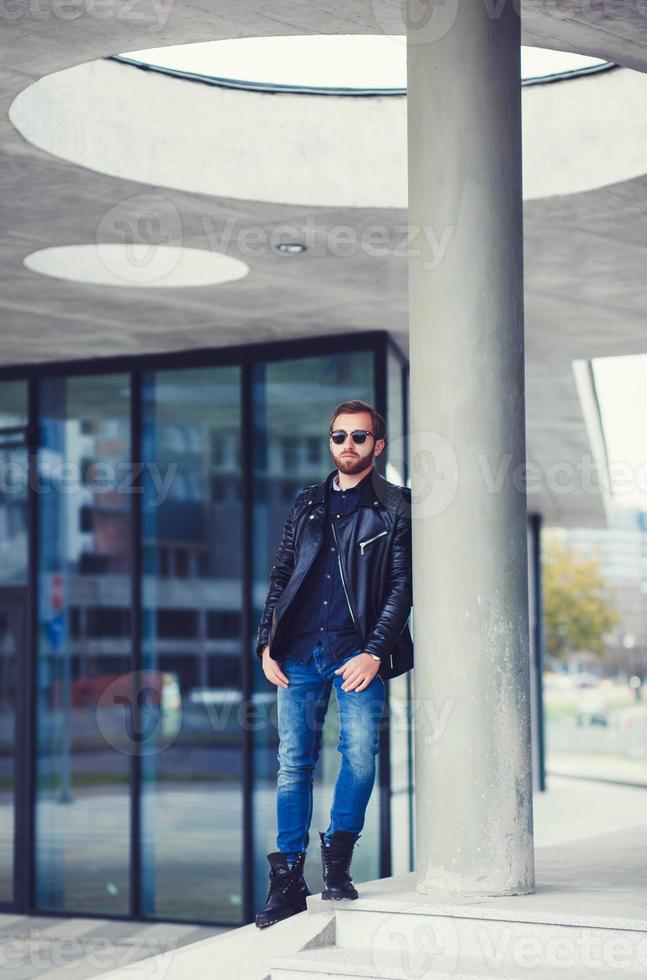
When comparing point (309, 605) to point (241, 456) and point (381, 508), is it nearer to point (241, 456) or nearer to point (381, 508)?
point (381, 508)

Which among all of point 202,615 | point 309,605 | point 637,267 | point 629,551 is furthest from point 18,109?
point 629,551

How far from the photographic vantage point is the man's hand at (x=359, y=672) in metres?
5.11

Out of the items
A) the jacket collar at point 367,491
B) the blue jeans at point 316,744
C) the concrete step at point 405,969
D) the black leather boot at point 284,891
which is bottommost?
the concrete step at point 405,969

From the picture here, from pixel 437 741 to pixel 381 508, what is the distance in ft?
3.07

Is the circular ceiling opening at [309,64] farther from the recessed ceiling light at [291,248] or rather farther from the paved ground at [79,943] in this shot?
the paved ground at [79,943]

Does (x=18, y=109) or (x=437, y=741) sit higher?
(x=18, y=109)

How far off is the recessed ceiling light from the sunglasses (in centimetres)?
254

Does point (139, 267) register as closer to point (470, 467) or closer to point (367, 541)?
point (367, 541)

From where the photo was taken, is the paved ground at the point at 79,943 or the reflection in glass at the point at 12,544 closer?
the paved ground at the point at 79,943

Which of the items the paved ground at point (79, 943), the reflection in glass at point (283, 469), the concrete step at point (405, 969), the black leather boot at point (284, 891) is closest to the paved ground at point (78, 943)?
the paved ground at point (79, 943)

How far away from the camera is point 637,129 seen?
664cm

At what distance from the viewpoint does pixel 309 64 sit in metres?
6.90

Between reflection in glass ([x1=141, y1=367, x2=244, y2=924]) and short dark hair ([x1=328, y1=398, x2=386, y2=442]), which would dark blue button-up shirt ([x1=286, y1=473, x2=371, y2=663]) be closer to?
short dark hair ([x1=328, y1=398, x2=386, y2=442])

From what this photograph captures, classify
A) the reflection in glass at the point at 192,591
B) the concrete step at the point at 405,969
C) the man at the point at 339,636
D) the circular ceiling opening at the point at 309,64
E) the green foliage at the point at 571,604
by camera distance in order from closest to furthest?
the concrete step at the point at 405,969 < the man at the point at 339,636 < the circular ceiling opening at the point at 309,64 < the reflection in glass at the point at 192,591 < the green foliage at the point at 571,604
